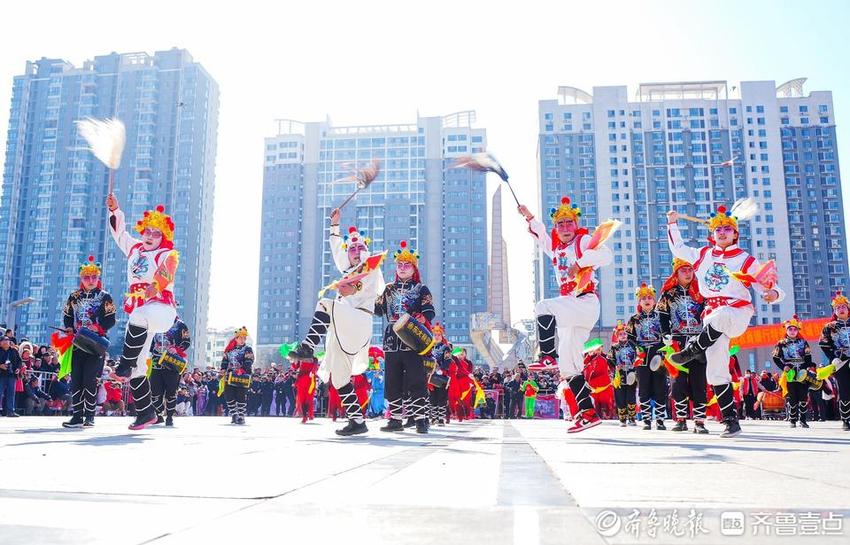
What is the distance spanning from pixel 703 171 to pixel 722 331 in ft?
341

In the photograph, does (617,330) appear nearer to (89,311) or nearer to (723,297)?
(723,297)

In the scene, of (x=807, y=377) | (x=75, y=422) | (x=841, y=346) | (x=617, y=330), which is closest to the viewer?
(x=75, y=422)

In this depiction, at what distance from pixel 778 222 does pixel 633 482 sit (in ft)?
363

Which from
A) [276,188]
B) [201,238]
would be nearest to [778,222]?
[276,188]

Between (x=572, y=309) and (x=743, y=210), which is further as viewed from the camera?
(x=743, y=210)

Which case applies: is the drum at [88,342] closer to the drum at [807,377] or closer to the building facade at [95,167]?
the drum at [807,377]

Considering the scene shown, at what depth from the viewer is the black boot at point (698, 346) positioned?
26.5 feet

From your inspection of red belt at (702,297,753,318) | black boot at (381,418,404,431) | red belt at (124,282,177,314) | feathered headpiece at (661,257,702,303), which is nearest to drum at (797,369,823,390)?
feathered headpiece at (661,257,702,303)

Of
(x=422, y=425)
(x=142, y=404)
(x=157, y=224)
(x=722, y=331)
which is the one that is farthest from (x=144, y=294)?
(x=722, y=331)

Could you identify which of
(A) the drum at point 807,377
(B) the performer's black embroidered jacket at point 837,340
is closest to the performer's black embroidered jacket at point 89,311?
(B) the performer's black embroidered jacket at point 837,340

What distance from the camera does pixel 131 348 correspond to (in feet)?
27.4

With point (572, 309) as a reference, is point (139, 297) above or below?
above

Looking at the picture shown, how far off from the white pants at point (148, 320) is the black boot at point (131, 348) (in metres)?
0.05

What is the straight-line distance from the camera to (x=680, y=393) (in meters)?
9.48
